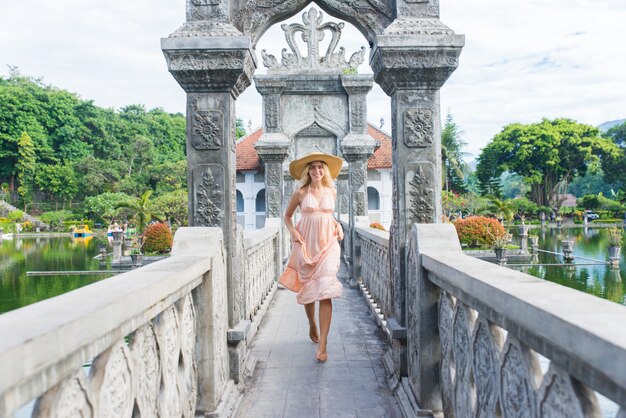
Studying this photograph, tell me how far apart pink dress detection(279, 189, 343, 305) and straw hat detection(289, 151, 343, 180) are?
0.92 ft

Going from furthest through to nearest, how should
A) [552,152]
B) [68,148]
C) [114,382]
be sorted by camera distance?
[68,148] < [552,152] < [114,382]

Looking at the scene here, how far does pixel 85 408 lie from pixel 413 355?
7.63 ft

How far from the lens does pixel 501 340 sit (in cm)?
201

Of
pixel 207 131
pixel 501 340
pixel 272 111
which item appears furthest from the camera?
pixel 272 111

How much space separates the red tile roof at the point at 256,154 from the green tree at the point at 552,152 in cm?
2297

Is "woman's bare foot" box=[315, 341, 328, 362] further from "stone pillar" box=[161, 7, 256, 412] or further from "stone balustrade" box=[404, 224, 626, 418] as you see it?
"stone balustrade" box=[404, 224, 626, 418]

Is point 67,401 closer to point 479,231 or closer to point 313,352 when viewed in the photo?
point 313,352

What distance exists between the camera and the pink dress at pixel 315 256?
4.36 metres

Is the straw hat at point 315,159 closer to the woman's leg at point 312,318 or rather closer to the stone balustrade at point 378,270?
the stone balustrade at point 378,270

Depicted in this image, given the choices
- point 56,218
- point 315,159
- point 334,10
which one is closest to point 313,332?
point 315,159

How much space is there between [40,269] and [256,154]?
1348 centimetres

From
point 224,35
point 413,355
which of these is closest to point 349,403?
point 413,355

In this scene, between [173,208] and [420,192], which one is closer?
[420,192]

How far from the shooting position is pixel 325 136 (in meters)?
16.4
